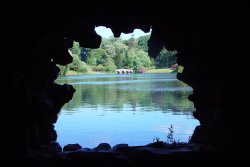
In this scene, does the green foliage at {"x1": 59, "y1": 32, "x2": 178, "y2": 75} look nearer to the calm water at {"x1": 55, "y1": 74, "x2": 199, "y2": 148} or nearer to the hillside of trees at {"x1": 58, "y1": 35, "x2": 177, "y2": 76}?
the hillside of trees at {"x1": 58, "y1": 35, "x2": 177, "y2": 76}

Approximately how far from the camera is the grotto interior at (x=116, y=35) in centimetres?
610

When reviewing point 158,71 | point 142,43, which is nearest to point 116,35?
point 158,71

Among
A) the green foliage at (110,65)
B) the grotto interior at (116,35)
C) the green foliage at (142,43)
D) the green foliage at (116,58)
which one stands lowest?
the grotto interior at (116,35)

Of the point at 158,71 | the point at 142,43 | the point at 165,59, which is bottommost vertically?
the point at 158,71

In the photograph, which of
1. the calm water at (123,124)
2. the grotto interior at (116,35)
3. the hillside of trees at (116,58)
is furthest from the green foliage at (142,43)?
the grotto interior at (116,35)

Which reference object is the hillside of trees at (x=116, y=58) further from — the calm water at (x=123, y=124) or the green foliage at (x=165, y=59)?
the calm water at (x=123, y=124)

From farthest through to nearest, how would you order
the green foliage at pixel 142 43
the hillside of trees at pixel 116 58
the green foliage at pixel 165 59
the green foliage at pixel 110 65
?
the green foliage at pixel 142 43
the green foliage at pixel 165 59
the green foliage at pixel 110 65
the hillside of trees at pixel 116 58

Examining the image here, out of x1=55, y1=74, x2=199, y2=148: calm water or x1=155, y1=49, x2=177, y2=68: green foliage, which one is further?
x1=155, y1=49, x2=177, y2=68: green foliage

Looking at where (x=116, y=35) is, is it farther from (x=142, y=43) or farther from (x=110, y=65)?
(x=142, y=43)

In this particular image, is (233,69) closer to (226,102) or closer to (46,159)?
(226,102)

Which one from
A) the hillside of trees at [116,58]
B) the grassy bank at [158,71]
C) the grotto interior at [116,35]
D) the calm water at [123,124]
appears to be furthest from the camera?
the grassy bank at [158,71]

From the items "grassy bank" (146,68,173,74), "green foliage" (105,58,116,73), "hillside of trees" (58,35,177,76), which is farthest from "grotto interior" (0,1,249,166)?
"grassy bank" (146,68,173,74)

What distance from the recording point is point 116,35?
7961mm

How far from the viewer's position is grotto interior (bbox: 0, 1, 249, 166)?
→ 6.10 metres
